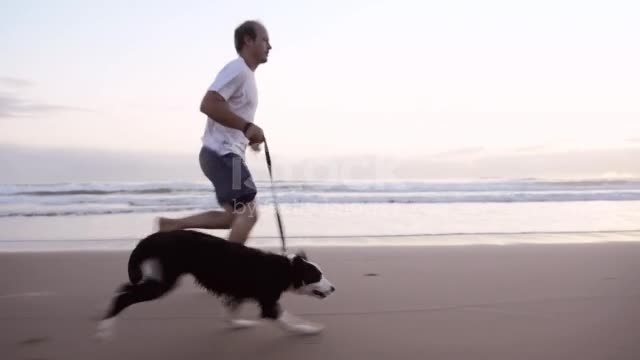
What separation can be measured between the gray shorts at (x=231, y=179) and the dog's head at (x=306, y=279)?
472 mm

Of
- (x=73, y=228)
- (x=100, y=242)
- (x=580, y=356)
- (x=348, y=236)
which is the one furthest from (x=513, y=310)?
(x=73, y=228)

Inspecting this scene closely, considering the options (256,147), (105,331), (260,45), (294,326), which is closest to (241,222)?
(256,147)

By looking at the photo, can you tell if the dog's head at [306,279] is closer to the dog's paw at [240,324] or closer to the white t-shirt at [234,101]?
the dog's paw at [240,324]

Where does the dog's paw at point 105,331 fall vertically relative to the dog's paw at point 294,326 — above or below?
above

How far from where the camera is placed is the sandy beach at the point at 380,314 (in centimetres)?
311

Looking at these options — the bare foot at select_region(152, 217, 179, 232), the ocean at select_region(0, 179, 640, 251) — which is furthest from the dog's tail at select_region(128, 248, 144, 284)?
the ocean at select_region(0, 179, 640, 251)

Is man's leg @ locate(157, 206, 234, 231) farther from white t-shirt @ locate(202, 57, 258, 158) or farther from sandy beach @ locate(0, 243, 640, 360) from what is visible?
sandy beach @ locate(0, 243, 640, 360)

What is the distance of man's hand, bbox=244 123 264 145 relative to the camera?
3.39m

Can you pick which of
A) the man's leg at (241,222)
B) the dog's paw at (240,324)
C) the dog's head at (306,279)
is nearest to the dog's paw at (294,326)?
the dog's head at (306,279)

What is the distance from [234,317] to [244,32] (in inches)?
65.3

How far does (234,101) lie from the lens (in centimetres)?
358

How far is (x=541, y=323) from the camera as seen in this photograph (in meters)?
3.53

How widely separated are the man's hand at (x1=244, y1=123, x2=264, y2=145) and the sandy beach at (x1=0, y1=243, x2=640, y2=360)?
3.49 feet

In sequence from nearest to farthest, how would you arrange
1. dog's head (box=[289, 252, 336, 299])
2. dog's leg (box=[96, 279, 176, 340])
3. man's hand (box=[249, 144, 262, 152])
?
dog's leg (box=[96, 279, 176, 340]) → dog's head (box=[289, 252, 336, 299]) → man's hand (box=[249, 144, 262, 152])
